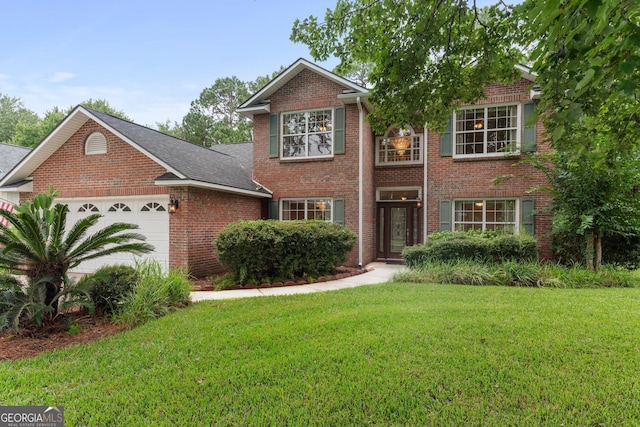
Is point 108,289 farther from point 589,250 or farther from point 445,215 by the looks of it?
point 589,250

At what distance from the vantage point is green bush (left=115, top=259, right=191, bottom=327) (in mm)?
5027

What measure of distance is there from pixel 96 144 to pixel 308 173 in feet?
21.4

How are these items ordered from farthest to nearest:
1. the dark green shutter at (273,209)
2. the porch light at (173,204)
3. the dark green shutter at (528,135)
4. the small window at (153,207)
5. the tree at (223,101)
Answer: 1. the tree at (223,101)
2. the dark green shutter at (273,209)
3. the dark green shutter at (528,135)
4. the small window at (153,207)
5. the porch light at (173,204)

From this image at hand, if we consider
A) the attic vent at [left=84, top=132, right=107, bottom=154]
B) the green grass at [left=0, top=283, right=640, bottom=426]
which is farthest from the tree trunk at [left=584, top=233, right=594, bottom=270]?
the attic vent at [left=84, top=132, right=107, bottom=154]

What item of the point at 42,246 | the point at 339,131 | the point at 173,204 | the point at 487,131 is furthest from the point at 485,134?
the point at 42,246

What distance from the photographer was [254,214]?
37.2 ft

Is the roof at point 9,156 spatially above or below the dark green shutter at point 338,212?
above

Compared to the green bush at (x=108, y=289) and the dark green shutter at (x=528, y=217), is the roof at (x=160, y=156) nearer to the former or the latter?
the green bush at (x=108, y=289)

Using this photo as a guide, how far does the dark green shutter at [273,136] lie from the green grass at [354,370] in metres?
7.52

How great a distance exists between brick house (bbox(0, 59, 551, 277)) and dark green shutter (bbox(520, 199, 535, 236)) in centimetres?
3

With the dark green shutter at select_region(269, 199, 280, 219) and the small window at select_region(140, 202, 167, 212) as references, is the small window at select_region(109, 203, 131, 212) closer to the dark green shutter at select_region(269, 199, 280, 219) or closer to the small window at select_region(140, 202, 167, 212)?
the small window at select_region(140, 202, 167, 212)

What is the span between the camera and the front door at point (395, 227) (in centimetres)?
1202

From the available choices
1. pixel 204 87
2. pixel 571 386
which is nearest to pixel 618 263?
pixel 571 386

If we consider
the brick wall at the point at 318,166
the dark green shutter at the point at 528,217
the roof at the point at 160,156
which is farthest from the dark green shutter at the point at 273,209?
the dark green shutter at the point at 528,217
